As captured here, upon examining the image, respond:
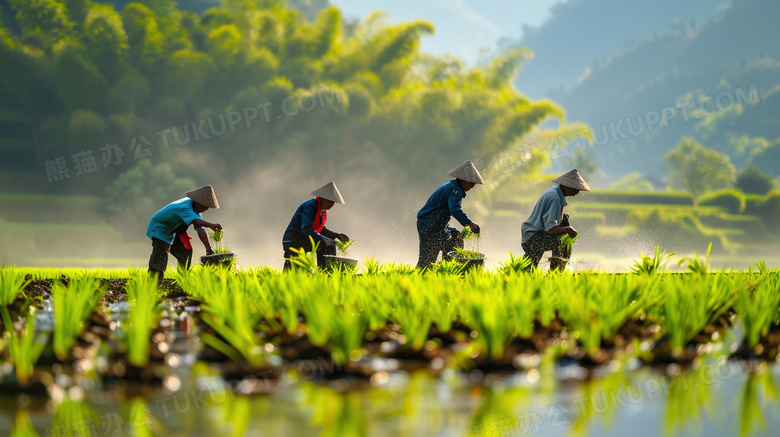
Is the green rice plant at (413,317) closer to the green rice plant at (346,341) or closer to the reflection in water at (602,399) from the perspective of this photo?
the green rice plant at (346,341)

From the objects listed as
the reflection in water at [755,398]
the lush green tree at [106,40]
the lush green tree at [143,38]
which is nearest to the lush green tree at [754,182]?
the lush green tree at [143,38]

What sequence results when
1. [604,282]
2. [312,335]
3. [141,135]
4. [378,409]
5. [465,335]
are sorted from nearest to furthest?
[378,409], [312,335], [465,335], [604,282], [141,135]

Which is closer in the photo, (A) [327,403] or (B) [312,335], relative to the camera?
(A) [327,403]

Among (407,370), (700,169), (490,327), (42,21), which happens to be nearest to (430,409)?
(407,370)

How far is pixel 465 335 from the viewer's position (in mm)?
3338

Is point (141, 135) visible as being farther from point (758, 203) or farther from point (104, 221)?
point (758, 203)

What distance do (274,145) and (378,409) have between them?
1065 inches

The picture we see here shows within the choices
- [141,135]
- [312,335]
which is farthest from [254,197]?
[312,335]

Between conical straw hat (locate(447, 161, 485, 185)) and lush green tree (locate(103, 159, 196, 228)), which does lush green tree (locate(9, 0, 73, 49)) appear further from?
conical straw hat (locate(447, 161, 485, 185))

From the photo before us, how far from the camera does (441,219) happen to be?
24.8 feet

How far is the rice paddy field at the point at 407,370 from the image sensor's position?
2.13 m

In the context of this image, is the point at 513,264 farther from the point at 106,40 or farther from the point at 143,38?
the point at 143,38

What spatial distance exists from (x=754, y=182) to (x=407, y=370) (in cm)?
5080

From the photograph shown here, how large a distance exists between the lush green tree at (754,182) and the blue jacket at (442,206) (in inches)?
1760
